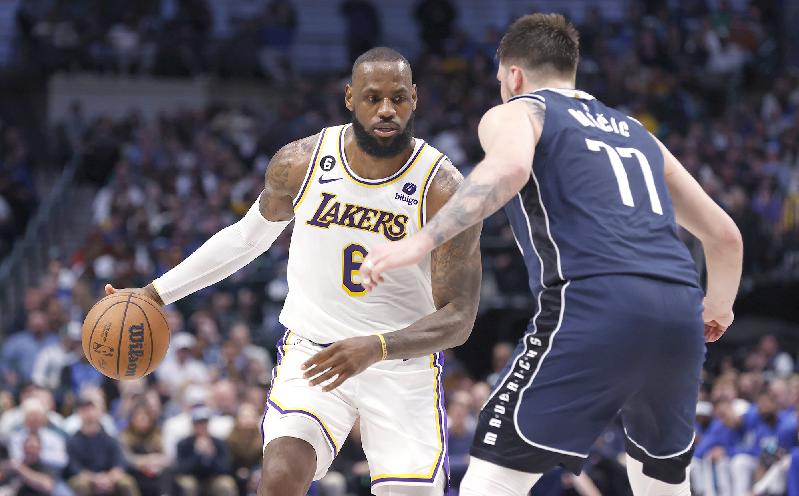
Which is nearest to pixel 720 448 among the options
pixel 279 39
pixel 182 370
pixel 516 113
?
pixel 182 370

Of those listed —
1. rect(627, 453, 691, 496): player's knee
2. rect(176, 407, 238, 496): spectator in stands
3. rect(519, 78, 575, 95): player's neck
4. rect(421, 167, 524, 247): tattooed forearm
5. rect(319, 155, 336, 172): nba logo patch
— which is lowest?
rect(176, 407, 238, 496): spectator in stands

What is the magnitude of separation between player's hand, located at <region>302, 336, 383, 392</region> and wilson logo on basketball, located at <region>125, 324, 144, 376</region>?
4.11ft

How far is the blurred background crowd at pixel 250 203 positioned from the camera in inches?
476

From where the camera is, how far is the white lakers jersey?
6012mm

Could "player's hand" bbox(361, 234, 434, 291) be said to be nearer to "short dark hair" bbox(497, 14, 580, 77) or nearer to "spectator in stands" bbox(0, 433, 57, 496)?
"short dark hair" bbox(497, 14, 580, 77)

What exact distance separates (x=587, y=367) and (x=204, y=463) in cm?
776

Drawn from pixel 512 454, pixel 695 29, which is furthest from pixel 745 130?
pixel 512 454

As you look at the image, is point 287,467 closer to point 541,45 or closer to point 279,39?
point 541,45

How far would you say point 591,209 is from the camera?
15.6 feet

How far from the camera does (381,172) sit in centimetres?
608

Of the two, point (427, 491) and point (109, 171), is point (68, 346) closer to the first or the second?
point (109, 171)

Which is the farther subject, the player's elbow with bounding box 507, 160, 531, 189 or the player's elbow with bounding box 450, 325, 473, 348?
the player's elbow with bounding box 450, 325, 473, 348

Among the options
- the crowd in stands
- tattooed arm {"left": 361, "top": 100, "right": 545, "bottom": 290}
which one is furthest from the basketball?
the crowd in stands

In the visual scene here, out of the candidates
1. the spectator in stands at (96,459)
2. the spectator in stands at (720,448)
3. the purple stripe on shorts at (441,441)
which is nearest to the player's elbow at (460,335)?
the purple stripe on shorts at (441,441)
